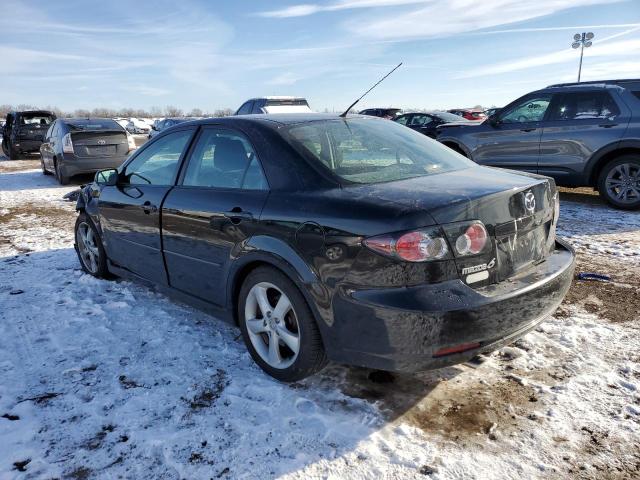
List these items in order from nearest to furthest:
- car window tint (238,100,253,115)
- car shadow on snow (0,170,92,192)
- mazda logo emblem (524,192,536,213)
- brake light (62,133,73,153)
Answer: mazda logo emblem (524,192,536,213), brake light (62,133,73,153), car shadow on snow (0,170,92,192), car window tint (238,100,253,115)

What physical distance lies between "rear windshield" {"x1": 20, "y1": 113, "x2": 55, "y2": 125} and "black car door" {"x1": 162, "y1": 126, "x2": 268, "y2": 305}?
18311 millimetres

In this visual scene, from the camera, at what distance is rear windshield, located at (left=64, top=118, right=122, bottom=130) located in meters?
11.7

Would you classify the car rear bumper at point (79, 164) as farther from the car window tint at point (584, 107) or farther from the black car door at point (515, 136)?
the car window tint at point (584, 107)

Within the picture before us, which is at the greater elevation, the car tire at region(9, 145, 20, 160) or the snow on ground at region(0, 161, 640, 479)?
the car tire at region(9, 145, 20, 160)

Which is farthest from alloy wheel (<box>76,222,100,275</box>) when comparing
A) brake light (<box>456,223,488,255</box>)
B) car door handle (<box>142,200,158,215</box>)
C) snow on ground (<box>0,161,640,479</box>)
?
brake light (<box>456,223,488,255</box>)

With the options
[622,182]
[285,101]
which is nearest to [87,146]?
[285,101]

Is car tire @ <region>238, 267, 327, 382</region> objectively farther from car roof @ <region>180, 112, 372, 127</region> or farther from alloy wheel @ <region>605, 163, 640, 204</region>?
alloy wheel @ <region>605, 163, 640, 204</region>

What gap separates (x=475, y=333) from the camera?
2391 millimetres

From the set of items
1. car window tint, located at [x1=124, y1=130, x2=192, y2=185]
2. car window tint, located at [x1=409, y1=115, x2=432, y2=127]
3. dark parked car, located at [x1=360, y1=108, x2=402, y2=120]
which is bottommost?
car window tint, located at [x1=124, y1=130, x2=192, y2=185]

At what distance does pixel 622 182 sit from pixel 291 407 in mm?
6721

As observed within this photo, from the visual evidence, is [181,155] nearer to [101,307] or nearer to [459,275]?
[101,307]

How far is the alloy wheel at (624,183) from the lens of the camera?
7223 mm

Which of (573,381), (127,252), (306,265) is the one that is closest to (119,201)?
(127,252)

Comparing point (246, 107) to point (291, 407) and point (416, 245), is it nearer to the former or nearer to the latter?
point (291, 407)
